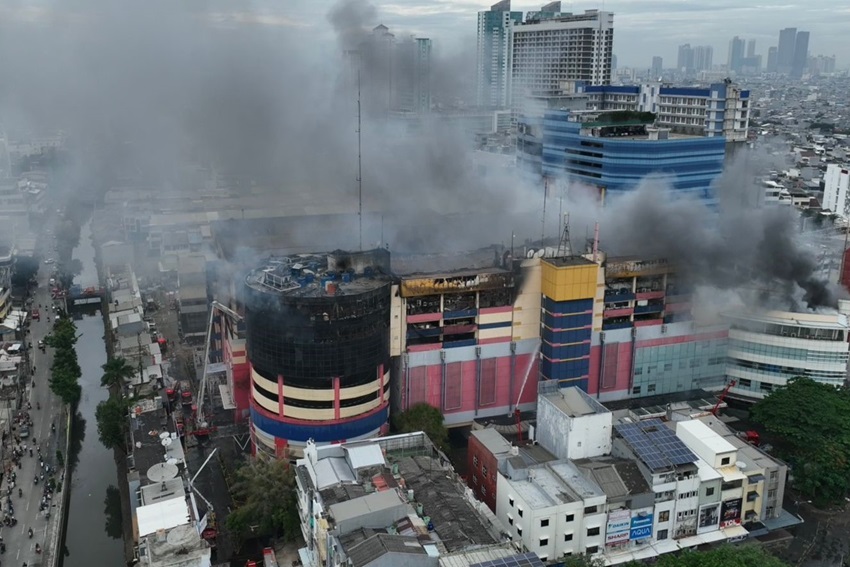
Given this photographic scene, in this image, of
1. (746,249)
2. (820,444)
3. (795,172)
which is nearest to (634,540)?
(820,444)

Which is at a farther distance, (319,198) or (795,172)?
(795,172)

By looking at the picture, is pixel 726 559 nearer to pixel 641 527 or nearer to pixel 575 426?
pixel 641 527

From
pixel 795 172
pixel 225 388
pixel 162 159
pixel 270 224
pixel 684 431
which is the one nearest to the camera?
pixel 684 431

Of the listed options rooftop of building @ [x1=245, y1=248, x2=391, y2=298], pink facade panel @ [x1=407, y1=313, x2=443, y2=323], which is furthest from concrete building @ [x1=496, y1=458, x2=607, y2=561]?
rooftop of building @ [x1=245, y1=248, x2=391, y2=298]

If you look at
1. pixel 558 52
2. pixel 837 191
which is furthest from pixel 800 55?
pixel 837 191

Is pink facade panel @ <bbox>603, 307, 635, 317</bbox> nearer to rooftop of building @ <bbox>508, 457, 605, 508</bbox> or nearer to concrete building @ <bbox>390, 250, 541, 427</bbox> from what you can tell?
concrete building @ <bbox>390, 250, 541, 427</bbox>

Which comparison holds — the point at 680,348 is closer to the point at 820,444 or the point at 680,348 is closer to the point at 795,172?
the point at 820,444

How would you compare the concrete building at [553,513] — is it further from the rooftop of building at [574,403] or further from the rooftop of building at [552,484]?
the rooftop of building at [574,403]
